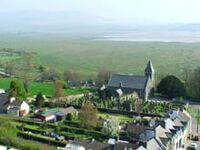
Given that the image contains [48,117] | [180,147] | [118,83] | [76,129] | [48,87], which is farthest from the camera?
[48,87]

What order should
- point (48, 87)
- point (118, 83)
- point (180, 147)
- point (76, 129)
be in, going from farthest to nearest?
1. point (48, 87)
2. point (118, 83)
3. point (76, 129)
4. point (180, 147)

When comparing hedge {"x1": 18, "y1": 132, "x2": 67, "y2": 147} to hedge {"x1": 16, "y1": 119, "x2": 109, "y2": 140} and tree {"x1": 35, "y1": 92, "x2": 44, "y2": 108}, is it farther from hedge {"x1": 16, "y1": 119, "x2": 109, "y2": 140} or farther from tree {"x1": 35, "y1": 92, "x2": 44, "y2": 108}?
tree {"x1": 35, "y1": 92, "x2": 44, "y2": 108}

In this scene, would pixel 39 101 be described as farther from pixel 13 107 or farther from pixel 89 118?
pixel 89 118

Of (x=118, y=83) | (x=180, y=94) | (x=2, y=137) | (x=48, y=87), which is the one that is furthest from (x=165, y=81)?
(x=2, y=137)

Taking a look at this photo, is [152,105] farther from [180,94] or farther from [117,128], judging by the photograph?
[117,128]

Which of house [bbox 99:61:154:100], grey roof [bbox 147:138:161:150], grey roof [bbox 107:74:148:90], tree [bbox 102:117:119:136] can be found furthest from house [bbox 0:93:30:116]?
grey roof [bbox 147:138:161:150]
